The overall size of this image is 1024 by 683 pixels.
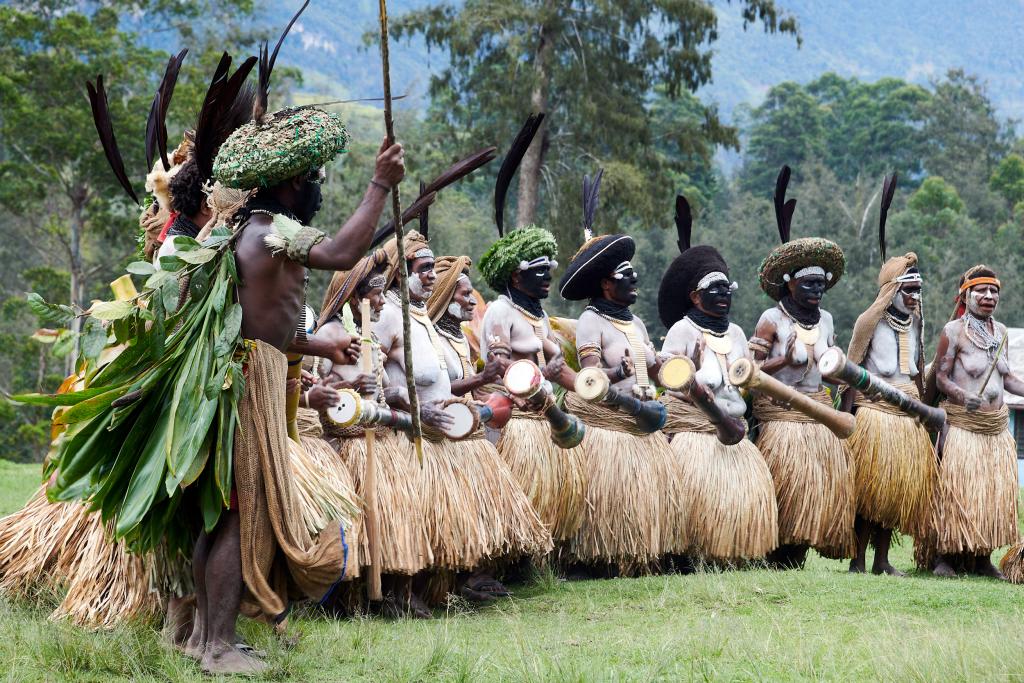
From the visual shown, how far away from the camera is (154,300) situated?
4242 millimetres

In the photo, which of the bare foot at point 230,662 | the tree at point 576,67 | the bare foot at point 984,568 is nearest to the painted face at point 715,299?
the bare foot at point 984,568

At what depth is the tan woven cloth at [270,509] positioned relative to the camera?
4188mm

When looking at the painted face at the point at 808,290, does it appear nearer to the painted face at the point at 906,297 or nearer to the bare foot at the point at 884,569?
the painted face at the point at 906,297

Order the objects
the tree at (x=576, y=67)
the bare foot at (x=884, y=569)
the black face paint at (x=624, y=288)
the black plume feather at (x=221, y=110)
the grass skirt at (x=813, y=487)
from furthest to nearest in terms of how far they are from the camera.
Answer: the tree at (x=576, y=67)
the bare foot at (x=884, y=569)
the grass skirt at (x=813, y=487)
the black face paint at (x=624, y=288)
the black plume feather at (x=221, y=110)

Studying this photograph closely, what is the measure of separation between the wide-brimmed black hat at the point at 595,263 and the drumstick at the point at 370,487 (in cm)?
166

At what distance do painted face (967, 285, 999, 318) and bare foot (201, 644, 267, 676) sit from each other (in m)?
5.71

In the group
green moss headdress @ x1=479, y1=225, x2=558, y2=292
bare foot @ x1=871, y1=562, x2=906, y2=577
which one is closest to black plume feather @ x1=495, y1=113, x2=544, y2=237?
green moss headdress @ x1=479, y1=225, x2=558, y2=292

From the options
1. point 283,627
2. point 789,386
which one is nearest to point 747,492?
point 789,386

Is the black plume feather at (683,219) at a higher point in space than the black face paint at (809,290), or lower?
higher

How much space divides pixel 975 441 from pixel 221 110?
18.0 ft

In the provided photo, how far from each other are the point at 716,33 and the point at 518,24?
126 inches

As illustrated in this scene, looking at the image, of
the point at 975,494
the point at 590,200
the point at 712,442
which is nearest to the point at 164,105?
the point at 590,200

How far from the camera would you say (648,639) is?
502 cm

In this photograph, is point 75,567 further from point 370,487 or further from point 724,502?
point 724,502
